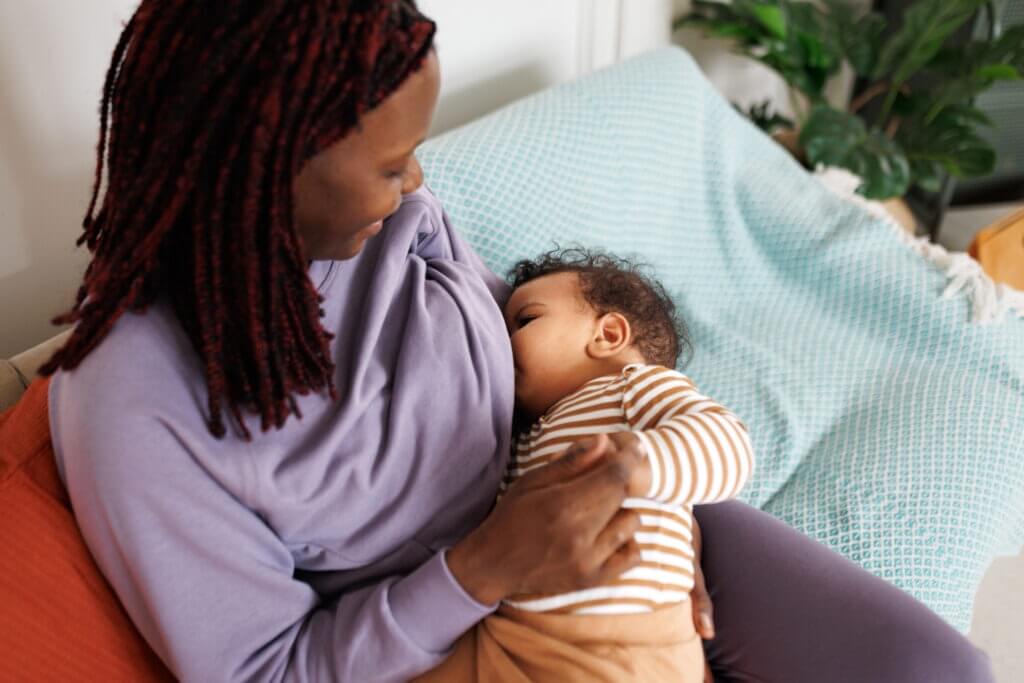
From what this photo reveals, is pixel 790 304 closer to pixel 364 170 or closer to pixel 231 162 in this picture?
pixel 364 170

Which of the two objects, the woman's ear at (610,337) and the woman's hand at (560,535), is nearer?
the woman's hand at (560,535)

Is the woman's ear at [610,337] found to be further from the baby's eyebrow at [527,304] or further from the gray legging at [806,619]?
the gray legging at [806,619]

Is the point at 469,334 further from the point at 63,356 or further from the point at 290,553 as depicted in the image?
the point at 63,356

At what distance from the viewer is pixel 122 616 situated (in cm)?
87

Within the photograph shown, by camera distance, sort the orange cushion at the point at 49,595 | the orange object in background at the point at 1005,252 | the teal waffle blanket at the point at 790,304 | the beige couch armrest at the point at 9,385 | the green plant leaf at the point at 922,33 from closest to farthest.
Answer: the orange cushion at the point at 49,595, the beige couch armrest at the point at 9,385, the teal waffle blanket at the point at 790,304, the orange object in background at the point at 1005,252, the green plant leaf at the point at 922,33

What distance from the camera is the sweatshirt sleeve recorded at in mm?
754

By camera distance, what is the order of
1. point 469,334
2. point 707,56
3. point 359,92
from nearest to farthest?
point 359,92
point 469,334
point 707,56

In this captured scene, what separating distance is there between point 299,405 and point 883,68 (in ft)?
7.20

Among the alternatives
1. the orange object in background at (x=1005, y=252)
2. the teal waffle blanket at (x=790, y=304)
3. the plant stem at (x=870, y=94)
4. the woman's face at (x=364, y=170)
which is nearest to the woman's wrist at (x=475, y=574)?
the woman's face at (x=364, y=170)

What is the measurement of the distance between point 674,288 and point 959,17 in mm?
1278

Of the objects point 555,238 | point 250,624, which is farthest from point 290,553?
point 555,238

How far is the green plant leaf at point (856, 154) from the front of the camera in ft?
7.02

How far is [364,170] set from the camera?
755mm

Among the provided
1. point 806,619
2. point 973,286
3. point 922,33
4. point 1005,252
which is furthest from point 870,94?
point 806,619
